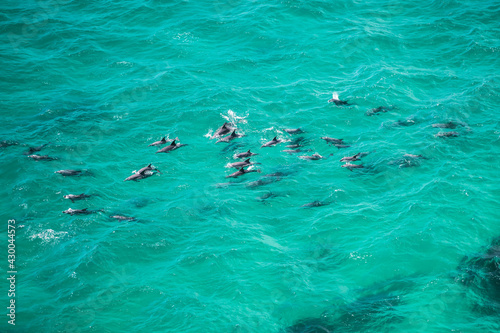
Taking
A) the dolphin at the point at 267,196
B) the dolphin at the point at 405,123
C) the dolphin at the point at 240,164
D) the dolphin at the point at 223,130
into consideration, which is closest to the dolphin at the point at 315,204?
the dolphin at the point at 267,196

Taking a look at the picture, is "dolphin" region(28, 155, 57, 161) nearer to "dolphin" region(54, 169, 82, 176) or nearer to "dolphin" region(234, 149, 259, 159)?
"dolphin" region(54, 169, 82, 176)

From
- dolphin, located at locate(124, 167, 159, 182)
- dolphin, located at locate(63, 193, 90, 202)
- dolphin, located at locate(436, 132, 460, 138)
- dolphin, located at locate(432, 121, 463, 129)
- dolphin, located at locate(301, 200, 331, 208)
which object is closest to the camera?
dolphin, located at locate(301, 200, 331, 208)

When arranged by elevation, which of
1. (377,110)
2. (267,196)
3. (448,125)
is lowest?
→ (267,196)

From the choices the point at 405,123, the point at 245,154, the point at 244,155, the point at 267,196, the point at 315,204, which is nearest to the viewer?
the point at 315,204

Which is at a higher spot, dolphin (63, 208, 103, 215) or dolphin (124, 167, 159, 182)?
dolphin (124, 167, 159, 182)

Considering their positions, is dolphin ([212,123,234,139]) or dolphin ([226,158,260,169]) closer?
dolphin ([226,158,260,169])

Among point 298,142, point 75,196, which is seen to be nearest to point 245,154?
point 298,142

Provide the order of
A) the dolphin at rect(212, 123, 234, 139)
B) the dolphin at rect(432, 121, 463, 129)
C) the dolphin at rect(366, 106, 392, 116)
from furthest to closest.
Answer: the dolphin at rect(366, 106, 392, 116)
the dolphin at rect(212, 123, 234, 139)
the dolphin at rect(432, 121, 463, 129)

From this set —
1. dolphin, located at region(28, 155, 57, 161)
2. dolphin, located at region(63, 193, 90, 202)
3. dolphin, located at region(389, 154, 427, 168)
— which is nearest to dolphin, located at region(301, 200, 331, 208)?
dolphin, located at region(389, 154, 427, 168)

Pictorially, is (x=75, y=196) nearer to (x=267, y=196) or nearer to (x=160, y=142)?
(x=160, y=142)
